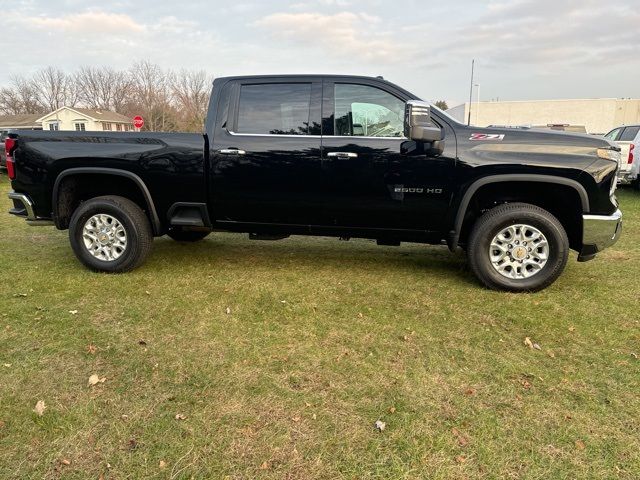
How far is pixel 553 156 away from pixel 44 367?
4.29 meters

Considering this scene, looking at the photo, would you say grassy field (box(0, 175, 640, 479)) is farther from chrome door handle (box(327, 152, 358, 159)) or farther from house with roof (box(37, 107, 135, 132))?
house with roof (box(37, 107, 135, 132))

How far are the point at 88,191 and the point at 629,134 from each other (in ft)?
40.7

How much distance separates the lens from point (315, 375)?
2.98 m

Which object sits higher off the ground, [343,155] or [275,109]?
[275,109]

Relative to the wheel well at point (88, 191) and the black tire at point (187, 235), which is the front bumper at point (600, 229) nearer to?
the wheel well at point (88, 191)

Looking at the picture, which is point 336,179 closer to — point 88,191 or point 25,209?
point 88,191

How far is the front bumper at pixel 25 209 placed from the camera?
16.1 ft

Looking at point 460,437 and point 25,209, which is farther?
point 25,209

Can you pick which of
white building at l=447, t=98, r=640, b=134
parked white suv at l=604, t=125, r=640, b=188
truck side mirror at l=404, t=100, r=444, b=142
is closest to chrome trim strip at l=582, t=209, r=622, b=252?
truck side mirror at l=404, t=100, r=444, b=142

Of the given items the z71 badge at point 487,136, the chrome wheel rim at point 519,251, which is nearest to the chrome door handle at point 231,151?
the z71 badge at point 487,136

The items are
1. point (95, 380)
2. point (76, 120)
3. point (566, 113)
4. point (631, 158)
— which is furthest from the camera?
point (76, 120)

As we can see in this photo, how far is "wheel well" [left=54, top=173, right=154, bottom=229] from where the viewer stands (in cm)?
491

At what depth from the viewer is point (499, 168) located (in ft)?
14.0

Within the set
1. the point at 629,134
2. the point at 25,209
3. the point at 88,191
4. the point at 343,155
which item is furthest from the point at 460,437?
the point at 629,134
